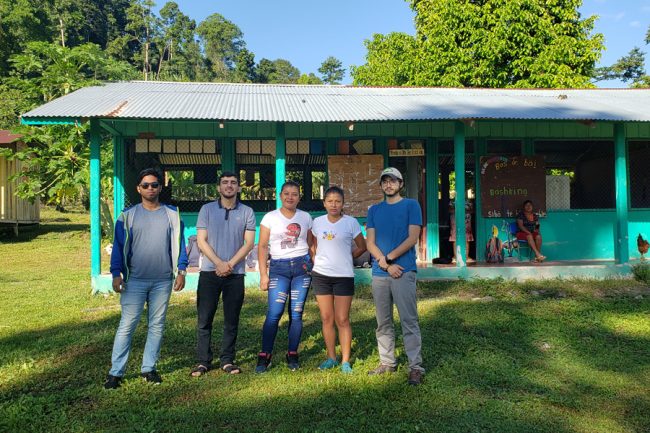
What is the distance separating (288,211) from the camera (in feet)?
13.5

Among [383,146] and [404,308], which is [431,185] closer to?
[383,146]

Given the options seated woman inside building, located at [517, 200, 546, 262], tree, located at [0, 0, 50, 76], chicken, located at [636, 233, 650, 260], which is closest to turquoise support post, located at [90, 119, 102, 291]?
seated woman inside building, located at [517, 200, 546, 262]

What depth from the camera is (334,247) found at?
401 centimetres

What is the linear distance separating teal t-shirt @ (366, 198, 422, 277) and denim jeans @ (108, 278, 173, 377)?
1.67 metres

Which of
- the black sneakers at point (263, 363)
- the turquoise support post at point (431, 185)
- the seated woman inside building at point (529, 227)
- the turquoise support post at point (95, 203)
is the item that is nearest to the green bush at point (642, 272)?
the seated woman inside building at point (529, 227)

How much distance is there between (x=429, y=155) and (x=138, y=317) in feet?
22.2

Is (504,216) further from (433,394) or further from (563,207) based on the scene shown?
(433,394)

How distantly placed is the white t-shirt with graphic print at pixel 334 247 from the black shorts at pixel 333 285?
33 millimetres

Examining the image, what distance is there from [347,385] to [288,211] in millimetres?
1426

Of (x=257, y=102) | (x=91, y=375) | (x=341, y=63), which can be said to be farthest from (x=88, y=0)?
(x=91, y=375)

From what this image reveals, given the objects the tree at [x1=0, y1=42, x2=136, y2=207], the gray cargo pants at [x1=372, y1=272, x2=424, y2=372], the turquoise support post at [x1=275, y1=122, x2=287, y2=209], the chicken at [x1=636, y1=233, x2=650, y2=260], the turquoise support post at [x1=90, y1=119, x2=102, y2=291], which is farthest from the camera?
the tree at [x1=0, y1=42, x2=136, y2=207]

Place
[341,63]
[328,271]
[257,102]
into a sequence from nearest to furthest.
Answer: [328,271] → [257,102] → [341,63]

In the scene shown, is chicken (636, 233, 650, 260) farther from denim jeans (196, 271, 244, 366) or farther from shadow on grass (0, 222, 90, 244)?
shadow on grass (0, 222, 90, 244)

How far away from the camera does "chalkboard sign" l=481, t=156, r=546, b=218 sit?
930 cm
